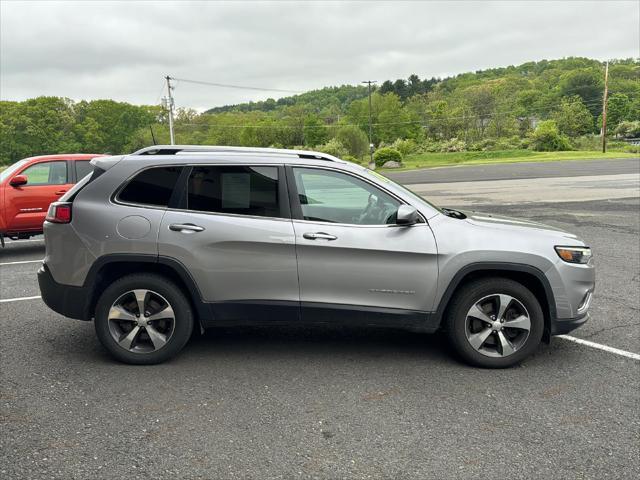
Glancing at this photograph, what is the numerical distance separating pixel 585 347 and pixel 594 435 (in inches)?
68.3

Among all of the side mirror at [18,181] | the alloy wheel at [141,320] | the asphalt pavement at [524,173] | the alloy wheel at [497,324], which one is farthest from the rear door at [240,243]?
the asphalt pavement at [524,173]

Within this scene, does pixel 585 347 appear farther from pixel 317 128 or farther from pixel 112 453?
pixel 317 128

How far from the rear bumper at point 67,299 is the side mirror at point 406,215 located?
2.59 metres

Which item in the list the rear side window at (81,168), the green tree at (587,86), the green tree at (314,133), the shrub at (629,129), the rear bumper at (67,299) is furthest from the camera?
the green tree at (587,86)

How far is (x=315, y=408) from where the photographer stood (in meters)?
3.56

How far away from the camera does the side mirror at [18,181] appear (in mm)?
9539

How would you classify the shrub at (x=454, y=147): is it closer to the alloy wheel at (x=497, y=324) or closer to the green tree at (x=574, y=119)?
the green tree at (x=574, y=119)

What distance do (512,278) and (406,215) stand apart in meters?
1.08

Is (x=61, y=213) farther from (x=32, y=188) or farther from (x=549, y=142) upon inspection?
(x=549, y=142)

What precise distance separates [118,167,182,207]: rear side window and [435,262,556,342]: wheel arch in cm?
240

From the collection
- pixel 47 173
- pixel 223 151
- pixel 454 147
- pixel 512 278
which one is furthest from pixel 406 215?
pixel 454 147

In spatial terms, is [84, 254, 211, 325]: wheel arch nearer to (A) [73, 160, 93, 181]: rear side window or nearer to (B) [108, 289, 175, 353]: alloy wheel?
(B) [108, 289, 175, 353]: alloy wheel

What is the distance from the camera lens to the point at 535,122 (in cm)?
10194

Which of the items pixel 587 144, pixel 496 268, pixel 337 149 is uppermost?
pixel 337 149
